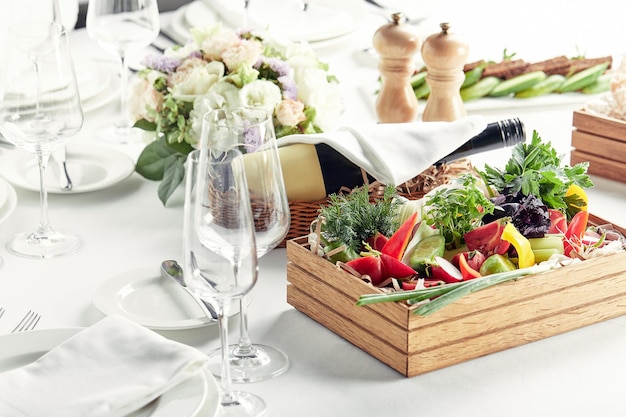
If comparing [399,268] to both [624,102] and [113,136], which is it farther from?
[113,136]

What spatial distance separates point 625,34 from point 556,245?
151 cm

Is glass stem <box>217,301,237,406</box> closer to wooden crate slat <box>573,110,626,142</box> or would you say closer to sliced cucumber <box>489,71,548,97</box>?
wooden crate slat <box>573,110,626,142</box>

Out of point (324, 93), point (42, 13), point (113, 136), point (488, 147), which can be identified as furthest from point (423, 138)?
point (42, 13)

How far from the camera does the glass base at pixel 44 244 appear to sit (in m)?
1.46

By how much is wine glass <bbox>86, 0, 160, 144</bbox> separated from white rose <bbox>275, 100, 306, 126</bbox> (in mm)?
435

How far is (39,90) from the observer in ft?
Answer: 4.50

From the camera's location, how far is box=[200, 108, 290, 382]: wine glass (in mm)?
1056

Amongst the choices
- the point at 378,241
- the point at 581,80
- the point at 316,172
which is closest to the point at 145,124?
the point at 316,172

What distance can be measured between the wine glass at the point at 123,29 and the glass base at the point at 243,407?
37.5 inches

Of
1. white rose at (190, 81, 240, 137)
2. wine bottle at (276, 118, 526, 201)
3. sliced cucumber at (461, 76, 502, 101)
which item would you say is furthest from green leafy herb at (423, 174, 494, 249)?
sliced cucumber at (461, 76, 502, 101)

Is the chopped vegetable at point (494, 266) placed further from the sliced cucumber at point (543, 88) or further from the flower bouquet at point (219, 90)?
the sliced cucumber at point (543, 88)

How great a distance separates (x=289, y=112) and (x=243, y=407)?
660mm

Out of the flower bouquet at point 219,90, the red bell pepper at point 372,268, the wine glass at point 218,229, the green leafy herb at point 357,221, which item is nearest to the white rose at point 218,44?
the flower bouquet at point 219,90

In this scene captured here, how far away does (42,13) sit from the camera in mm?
2361
